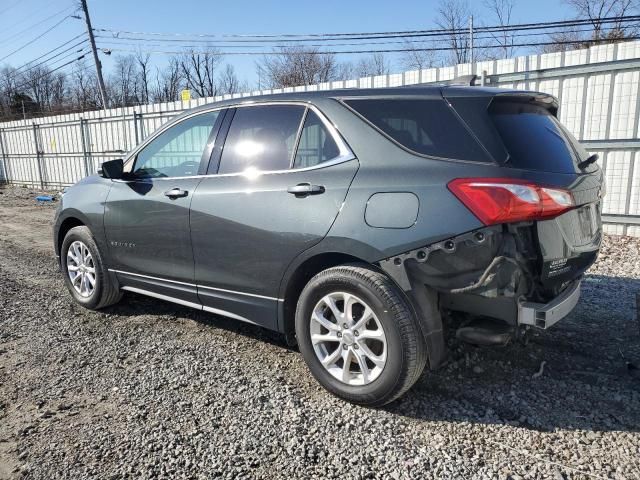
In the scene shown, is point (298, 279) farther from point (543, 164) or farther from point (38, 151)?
point (38, 151)

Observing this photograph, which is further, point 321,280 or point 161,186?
point 161,186

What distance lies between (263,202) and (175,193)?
0.91 meters

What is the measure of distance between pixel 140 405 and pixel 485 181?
2394 mm

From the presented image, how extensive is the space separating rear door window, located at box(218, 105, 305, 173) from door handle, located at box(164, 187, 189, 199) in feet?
1.22

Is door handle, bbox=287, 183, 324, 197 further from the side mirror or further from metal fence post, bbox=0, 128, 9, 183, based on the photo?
metal fence post, bbox=0, 128, 9, 183

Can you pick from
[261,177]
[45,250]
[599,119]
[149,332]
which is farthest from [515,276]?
[45,250]

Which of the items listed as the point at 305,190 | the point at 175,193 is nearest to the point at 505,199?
the point at 305,190

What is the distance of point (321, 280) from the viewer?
2963mm

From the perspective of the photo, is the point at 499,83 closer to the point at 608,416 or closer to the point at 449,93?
the point at 449,93

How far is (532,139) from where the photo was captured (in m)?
2.81

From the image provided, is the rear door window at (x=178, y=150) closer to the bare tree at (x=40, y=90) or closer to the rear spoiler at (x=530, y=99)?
the rear spoiler at (x=530, y=99)

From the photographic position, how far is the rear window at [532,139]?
2.66m

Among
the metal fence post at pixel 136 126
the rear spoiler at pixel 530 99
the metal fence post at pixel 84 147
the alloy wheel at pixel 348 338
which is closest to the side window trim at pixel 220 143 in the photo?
the alloy wheel at pixel 348 338

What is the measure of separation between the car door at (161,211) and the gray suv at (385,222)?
0.10 ft
